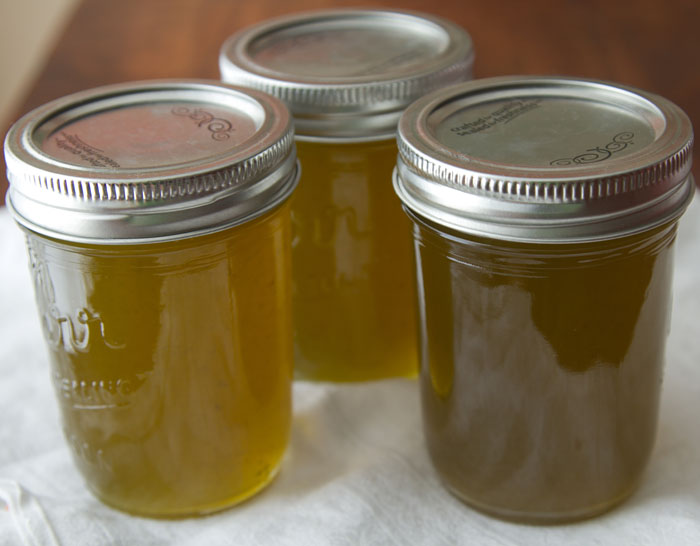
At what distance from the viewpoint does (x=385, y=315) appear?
0.84 meters

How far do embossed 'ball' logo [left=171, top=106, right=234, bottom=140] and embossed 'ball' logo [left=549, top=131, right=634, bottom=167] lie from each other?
0.77ft

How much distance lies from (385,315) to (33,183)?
1.11 feet

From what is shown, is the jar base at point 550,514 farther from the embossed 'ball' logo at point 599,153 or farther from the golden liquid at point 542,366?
the embossed 'ball' logo at point 599,153

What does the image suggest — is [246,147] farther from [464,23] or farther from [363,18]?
[464,23]

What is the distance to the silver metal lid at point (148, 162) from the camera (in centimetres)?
59

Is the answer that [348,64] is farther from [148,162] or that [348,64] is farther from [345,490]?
[345,490]

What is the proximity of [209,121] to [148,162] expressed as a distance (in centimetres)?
9

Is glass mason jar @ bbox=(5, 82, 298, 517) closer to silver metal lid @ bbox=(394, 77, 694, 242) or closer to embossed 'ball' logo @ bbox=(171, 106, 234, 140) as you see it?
embossed 'ball' logo @ bbox=(171, 106, 234, 140)

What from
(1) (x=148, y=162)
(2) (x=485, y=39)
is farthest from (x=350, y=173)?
(2) (x=485, y=39)

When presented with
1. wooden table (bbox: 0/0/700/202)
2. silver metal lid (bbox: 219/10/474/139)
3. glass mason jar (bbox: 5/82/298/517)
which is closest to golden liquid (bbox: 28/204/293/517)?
glass mason jar (bbox: 5/82/298/517)

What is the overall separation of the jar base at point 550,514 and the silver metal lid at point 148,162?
272 mm

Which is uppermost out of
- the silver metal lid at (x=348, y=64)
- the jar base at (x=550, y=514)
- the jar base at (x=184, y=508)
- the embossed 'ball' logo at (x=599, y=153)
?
the embossed 'ball' logo at (x=599, y=153)

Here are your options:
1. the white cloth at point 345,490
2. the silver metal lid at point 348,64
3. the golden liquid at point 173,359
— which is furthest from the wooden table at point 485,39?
the golden liquid at point 173,359

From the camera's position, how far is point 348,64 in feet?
2.71
